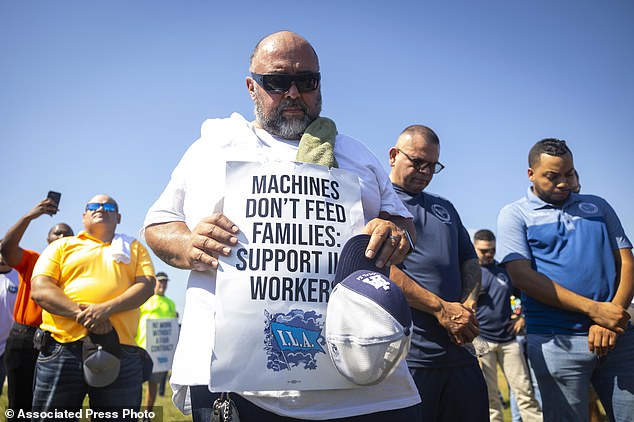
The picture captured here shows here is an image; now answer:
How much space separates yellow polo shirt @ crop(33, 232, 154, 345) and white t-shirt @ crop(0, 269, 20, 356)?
2.32m

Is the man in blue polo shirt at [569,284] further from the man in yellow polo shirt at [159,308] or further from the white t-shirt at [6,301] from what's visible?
the man in yellow polo shirt at [159,308]

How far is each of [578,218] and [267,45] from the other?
2677 millimetres

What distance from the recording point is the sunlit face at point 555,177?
4102 millimetres

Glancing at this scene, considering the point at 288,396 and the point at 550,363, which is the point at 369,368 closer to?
the point at 288,396

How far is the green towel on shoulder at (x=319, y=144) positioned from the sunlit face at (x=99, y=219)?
350 cm

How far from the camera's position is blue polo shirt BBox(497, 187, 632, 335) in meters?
3.90

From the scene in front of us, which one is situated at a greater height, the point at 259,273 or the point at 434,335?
the point at 259,273

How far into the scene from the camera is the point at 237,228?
2.00 m

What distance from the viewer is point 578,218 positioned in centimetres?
405

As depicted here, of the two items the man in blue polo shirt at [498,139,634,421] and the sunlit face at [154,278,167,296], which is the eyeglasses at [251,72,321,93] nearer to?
the man in blue polo shirt at [498,139,634,421]

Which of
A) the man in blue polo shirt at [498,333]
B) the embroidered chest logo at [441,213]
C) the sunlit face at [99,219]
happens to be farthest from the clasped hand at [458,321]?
the man in blue polo shirt at [498,333]

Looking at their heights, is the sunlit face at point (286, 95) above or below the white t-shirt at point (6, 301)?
above

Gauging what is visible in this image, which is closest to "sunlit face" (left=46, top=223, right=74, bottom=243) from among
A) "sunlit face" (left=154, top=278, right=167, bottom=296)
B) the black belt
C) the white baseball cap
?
the black belt

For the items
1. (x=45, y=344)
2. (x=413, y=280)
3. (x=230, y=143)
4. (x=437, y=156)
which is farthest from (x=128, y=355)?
(x=230, y=143)
